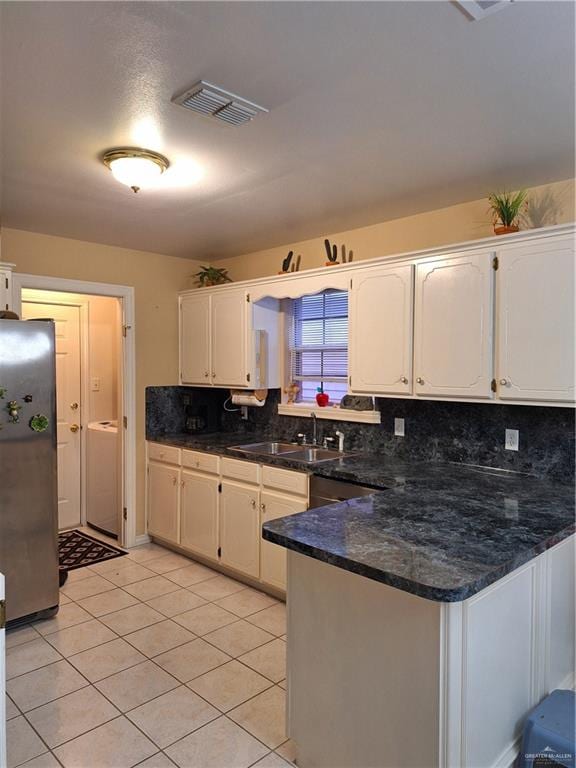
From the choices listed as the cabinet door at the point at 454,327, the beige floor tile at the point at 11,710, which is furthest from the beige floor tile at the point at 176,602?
the cabinet door at the point at 454,327

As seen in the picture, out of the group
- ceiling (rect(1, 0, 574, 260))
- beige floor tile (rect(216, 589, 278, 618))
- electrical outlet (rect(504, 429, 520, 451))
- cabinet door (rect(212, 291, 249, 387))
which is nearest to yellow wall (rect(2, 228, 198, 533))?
cabinet door (rect(212, 291, 249, 387))

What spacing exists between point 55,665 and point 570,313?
3.00m

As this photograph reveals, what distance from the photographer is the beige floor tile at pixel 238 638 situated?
9.09 ft

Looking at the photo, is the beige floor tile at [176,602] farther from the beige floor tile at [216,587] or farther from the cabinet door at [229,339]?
the cabinet door at [229,339]

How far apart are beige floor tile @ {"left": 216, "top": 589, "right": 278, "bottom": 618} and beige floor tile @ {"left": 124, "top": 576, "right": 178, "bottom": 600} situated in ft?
1.37

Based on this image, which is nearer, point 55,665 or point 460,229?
point 55,665

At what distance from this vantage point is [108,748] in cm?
204

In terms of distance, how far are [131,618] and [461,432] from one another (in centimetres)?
224

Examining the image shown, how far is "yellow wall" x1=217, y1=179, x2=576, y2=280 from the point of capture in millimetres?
2680

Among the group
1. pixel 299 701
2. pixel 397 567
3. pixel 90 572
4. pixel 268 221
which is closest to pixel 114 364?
pixel 90 572

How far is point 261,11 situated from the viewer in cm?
139

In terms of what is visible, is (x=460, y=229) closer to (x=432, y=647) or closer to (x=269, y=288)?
(x=269, y=288)

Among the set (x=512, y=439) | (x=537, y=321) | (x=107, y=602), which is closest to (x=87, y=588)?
(x=107, y=602)

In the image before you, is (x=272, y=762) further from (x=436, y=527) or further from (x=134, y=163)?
(x=134, y=163)
